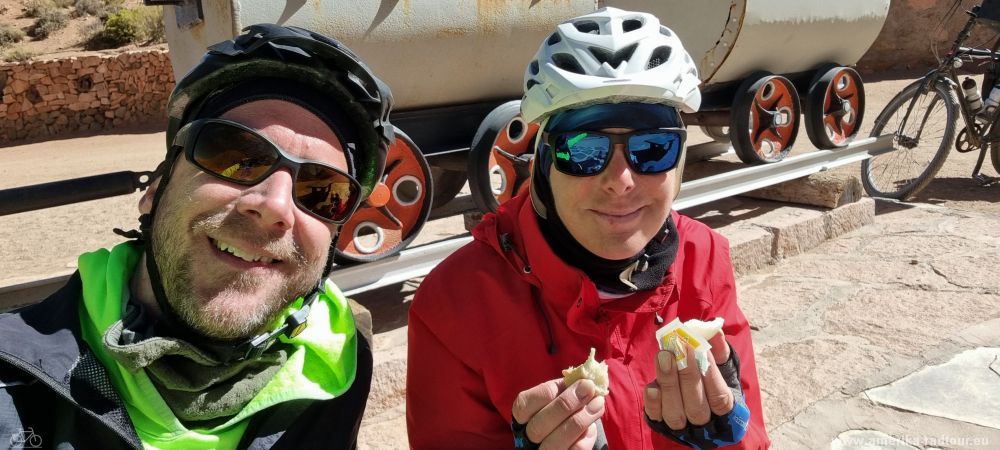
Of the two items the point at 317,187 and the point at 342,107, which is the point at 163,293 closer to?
the point at 317,187

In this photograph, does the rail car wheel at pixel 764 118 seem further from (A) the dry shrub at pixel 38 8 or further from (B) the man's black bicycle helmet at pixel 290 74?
(A) the dry shrub at pixel 38 8

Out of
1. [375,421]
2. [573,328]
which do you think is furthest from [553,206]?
[375,421]

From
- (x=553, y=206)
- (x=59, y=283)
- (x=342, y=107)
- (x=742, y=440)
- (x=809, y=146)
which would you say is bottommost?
(x=809, y=146)

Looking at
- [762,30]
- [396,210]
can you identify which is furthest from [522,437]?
[762,30]

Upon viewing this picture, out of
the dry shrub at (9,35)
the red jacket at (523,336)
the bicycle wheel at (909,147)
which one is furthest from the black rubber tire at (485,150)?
the dry shrub at (9,35)

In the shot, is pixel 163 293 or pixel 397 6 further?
pixel 397 6

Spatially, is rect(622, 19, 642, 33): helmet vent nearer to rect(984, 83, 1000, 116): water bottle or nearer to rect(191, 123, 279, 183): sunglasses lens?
rect(191, 123, 279, 183): sunglasses lens
